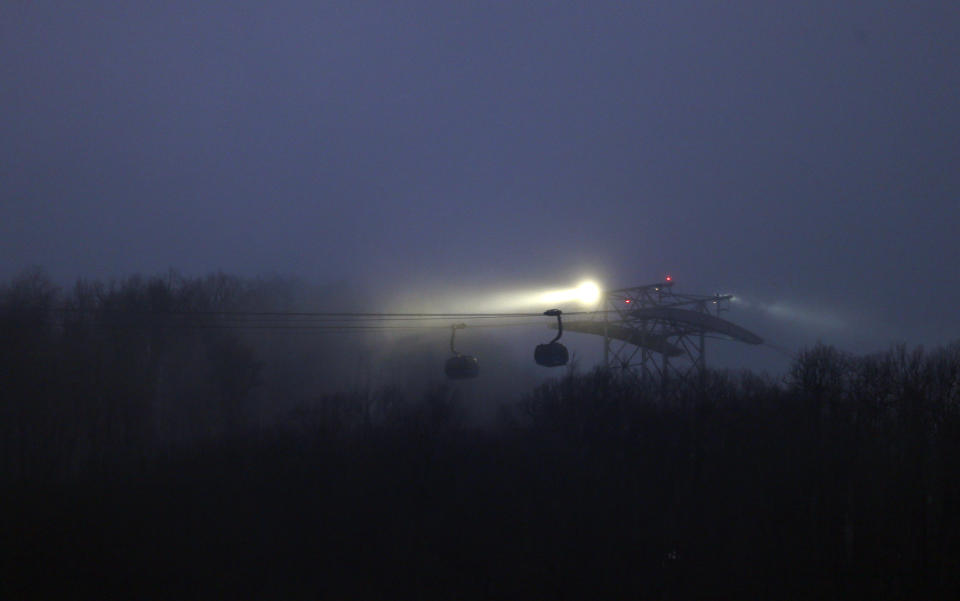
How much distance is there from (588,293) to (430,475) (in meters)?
13.3

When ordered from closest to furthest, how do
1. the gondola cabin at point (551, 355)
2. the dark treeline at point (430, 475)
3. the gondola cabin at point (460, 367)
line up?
the gondola cabin at point (551, 355), the gondola cabin at point (460, 367), the dark treeline at point (430, 475)

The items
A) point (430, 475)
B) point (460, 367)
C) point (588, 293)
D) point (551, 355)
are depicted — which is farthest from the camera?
point (430, 475)

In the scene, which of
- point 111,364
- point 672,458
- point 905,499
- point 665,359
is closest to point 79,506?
point 111,364

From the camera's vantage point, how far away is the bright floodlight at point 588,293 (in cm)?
2009

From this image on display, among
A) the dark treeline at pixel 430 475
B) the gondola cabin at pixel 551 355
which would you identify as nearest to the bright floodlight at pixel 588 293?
the gondola cabin at pixel 551 355

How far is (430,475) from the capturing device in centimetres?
3084

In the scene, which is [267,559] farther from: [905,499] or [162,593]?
[905,499]

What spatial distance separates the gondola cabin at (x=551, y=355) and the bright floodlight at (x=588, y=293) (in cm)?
352

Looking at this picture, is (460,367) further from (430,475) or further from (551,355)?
(430,475)

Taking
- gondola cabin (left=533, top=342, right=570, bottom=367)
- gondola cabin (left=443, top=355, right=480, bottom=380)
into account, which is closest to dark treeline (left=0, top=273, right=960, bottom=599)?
gondola cabin (left=443, top=355, right=480, bottom=380)

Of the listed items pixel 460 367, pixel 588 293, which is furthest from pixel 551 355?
pixel 588 293

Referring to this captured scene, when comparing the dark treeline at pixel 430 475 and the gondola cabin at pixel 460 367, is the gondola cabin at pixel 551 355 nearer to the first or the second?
the gondola cabin at pixel 460 367

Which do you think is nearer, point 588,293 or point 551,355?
point 551,355

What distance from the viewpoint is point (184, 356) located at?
30562mm
